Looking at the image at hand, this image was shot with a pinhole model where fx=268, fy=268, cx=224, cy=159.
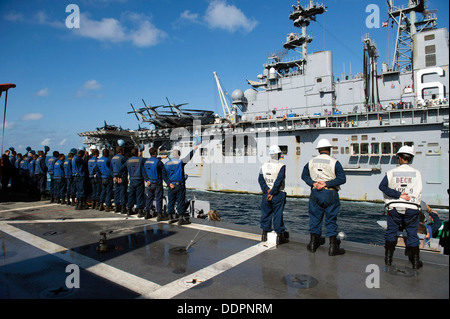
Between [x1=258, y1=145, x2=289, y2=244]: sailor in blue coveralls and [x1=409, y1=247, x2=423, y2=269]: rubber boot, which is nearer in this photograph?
[x1=409, y1=247, x2=423, y2=269]: rubber boot

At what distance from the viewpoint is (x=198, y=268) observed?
342 cm

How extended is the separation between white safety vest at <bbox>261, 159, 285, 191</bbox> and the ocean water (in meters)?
8.13

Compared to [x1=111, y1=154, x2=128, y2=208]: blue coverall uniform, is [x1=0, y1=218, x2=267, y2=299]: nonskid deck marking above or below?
below

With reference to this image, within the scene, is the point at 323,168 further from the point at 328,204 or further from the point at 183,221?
the point at 183,221

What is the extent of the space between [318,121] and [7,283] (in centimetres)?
2167

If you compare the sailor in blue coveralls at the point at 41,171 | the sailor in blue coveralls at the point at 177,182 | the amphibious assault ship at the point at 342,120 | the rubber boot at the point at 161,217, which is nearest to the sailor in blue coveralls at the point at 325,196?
the sailor in blue coveralls at the point at 177,182

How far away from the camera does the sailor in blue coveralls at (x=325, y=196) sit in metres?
3.91

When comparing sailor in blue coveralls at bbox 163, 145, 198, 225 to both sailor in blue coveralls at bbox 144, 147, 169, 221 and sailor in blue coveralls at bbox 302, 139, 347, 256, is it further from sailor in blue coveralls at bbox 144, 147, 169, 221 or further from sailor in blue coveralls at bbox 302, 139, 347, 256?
sailor in blue coveralls at bbox 302, 139, 347, 256

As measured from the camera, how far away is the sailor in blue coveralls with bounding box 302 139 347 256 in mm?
3911

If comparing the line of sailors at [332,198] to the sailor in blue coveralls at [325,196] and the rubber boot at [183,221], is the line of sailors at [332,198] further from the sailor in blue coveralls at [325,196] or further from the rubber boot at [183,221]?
the rubber boot at [183,221]

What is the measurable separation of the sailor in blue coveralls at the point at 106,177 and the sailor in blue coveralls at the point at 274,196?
4710 millimetres

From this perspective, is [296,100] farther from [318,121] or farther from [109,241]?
→ [109,241]

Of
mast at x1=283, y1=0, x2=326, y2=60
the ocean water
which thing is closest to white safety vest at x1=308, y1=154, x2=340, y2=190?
the ocean water
